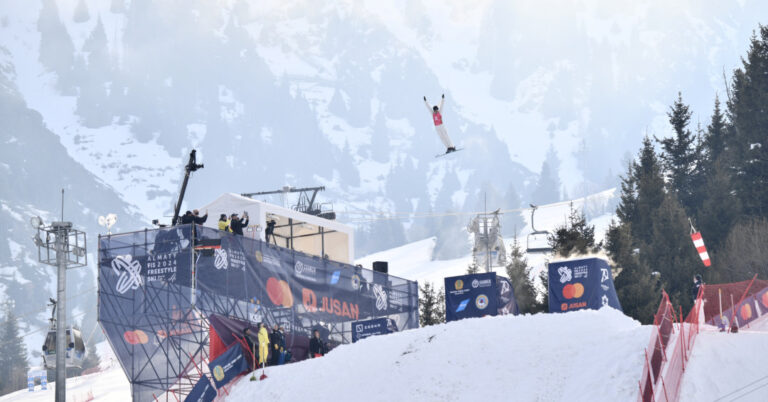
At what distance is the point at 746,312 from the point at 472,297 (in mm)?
7529

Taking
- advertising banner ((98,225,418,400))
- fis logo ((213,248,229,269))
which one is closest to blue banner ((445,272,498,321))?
advertising banner ((98,225,418,400))

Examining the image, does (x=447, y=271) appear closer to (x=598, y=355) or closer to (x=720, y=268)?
(x=720, y=268)

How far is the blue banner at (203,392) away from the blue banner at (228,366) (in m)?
0.19

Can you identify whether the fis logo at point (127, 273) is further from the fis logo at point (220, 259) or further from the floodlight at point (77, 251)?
the fis logo at point (220, 259)

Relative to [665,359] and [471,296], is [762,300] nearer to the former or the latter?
[471,296]

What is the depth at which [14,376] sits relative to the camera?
79625 millimetres

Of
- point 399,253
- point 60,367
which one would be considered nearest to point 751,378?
point 60,367

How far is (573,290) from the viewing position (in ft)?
80.5

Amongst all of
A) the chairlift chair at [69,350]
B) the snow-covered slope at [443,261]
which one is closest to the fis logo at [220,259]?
the chairlift chair at [69,350]

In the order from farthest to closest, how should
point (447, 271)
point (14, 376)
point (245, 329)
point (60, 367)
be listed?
point (447, 271), point (14, 376), point (60, 367), point (245, 329)

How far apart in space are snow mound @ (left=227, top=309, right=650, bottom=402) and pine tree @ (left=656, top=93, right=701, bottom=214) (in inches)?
1414

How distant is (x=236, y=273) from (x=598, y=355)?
1173 centimetres

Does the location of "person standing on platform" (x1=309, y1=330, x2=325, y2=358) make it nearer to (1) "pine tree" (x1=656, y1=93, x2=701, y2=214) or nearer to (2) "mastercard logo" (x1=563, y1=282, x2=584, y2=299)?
(2) "mastercard logo" (x1=563, y1=282, x2=584, y2=299)

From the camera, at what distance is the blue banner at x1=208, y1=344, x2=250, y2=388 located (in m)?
22.4
